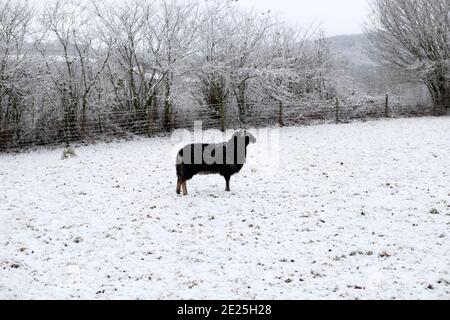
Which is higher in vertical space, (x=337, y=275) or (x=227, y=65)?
(x=227, y=65)

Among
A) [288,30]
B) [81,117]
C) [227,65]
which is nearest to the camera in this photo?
[81,117]

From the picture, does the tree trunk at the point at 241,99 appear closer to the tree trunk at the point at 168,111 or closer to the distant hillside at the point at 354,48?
the tree trunk at the point at 168,111

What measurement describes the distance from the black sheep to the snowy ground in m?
0.54

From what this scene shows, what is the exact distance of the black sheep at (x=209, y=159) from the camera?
9.86 meters

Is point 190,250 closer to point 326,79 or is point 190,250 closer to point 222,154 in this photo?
point 222,154

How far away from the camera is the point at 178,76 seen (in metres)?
21.2

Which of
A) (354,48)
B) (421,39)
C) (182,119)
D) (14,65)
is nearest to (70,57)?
(14,65)

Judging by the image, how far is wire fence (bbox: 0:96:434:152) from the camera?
62.1 ft

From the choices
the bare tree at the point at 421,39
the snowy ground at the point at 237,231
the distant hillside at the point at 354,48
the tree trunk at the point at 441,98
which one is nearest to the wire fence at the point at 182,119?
the tree trunk at the point at 441,98

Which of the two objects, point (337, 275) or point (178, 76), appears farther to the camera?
point (178, 76)

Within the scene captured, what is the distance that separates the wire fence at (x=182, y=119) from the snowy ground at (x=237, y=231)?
5801 mm

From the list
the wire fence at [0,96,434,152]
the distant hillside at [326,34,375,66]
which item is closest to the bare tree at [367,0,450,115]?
the wire fence at [0,96,434,152]
